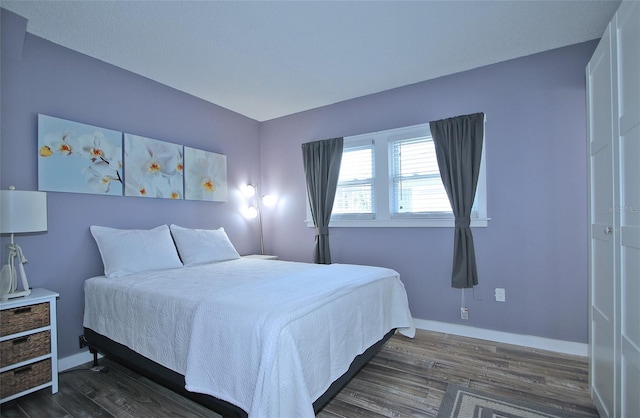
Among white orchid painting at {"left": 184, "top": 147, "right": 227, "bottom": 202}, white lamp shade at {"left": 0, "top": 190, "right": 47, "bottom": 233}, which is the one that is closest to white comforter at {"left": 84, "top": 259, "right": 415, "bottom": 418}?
white lamp shade at {"left": 0, "top": 190, "right": 47, "bottom": 233}

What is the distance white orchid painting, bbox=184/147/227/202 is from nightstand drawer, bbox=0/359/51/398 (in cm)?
186

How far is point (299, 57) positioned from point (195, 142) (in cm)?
163

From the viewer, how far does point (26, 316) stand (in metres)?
2.00

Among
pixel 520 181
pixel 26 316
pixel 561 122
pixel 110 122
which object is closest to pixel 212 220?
pixel 110 122

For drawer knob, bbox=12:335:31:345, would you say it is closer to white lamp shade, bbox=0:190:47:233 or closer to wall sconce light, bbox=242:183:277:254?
white lamp shade, bbox=0:190:47:233

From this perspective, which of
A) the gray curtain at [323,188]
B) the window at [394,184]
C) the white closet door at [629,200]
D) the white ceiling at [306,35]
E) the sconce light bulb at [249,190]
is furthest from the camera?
the sconce light bulb at [249,190]

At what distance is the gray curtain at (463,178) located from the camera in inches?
117

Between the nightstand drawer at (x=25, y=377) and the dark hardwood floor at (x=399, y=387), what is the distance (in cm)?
12

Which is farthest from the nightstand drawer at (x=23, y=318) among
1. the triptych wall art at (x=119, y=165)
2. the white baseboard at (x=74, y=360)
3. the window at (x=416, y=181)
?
the window at (x=416, y=181)

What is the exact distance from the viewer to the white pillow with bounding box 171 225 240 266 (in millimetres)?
3051

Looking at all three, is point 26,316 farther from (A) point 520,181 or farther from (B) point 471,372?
(A) point 520,181

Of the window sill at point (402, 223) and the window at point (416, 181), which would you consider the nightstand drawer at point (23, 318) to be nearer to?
the window sill at point (402, 223)

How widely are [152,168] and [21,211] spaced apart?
1.21m

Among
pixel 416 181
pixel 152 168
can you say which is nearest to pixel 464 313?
pixel 416 181
